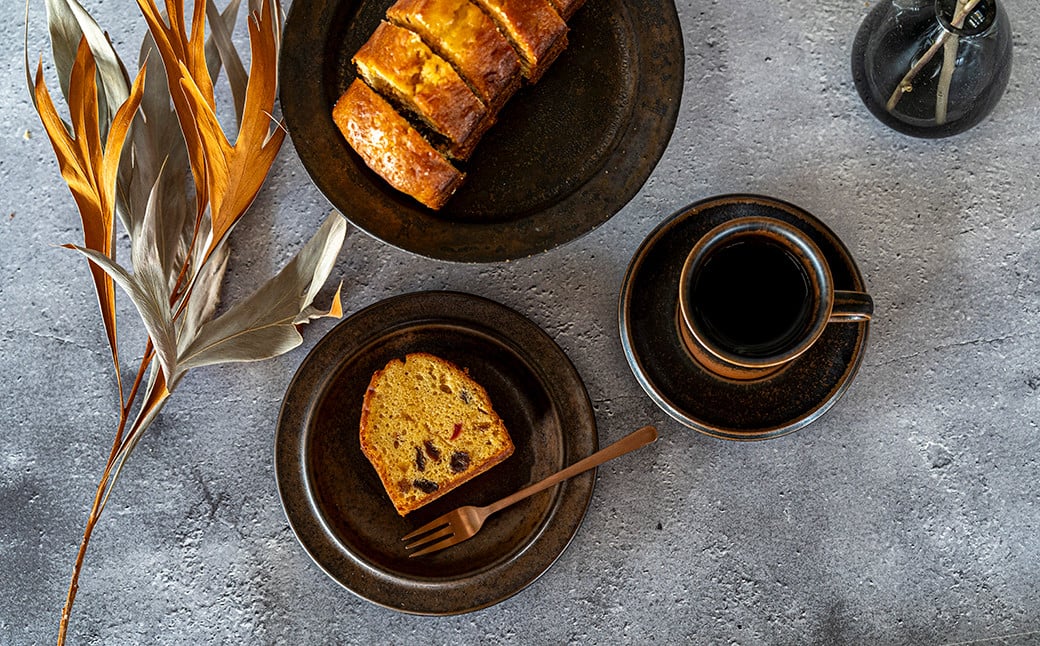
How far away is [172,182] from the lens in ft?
5.38

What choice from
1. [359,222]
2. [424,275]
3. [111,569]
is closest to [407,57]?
[359,222]

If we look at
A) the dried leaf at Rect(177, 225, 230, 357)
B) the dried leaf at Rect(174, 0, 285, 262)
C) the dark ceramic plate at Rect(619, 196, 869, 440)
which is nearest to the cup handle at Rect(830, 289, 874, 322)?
the dark ceramic plate at Rect(619, 196, 869, 440)

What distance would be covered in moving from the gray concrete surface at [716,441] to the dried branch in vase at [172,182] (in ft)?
0.36

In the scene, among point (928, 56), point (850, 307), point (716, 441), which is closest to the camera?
point (850, 307)

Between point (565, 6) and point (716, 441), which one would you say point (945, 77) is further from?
point (716, 441)

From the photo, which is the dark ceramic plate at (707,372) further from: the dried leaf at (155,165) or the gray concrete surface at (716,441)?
the dried leaf at (155,165)

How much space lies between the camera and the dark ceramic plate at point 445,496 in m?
1.60

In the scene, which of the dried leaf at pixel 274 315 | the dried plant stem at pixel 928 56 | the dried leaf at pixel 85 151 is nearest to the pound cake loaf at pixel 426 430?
the dried leaf at pixel 274 315

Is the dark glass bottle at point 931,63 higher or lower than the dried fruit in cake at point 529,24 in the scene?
lower

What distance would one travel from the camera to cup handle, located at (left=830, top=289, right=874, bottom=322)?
4.53 ft

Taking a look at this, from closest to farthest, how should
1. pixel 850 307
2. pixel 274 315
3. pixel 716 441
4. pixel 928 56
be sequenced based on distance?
pixel 850 307 < pixel 928 56 < pixel 274 315 < pixel 716 441

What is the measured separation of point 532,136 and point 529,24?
202 millimetres

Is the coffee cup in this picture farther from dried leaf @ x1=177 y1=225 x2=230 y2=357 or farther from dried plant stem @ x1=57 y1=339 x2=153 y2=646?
dried plant stem @ x1=57 y1=339 x2=153 y2=646

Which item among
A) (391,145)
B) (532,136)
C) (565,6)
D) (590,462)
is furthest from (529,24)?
(590,462)
